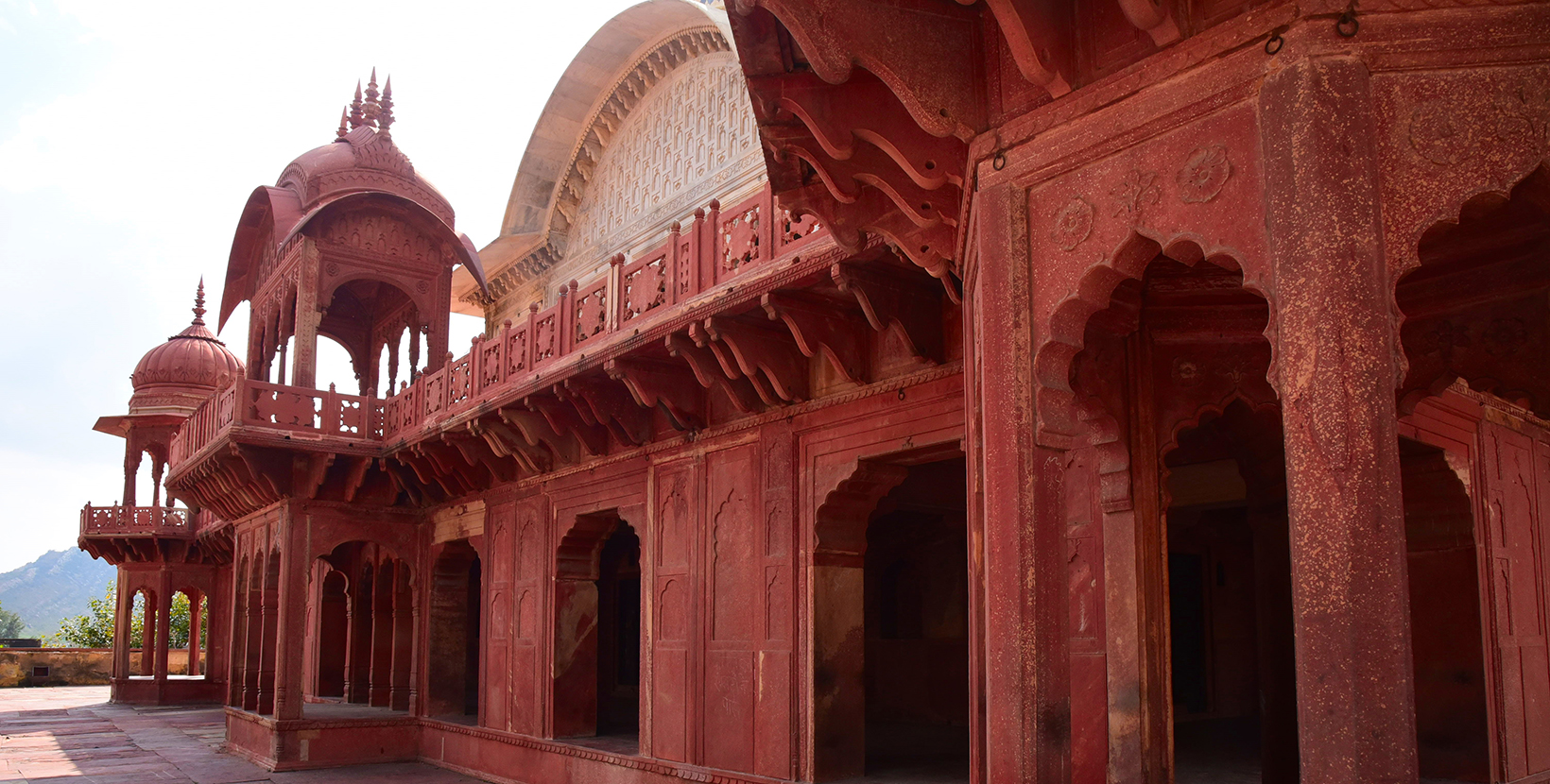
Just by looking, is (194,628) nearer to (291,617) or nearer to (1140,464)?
(291,617)

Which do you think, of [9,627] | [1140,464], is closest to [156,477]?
[1140,464]

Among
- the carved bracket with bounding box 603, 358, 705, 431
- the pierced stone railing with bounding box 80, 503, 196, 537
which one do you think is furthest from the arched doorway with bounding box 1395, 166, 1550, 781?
the pierced stone railing with bounding box 80, 503, 196, 537

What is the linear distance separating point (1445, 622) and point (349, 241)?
11781 mm

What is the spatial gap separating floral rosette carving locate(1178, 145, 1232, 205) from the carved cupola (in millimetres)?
11876

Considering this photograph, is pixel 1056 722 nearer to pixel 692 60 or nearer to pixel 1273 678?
pixel 1273 678

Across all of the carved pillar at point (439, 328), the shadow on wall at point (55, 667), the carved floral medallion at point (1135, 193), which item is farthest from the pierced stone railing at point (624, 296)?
the shadow on wall at point (55, 667)

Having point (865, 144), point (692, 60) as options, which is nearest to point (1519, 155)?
point (865, 144)

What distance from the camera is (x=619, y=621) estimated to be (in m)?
14.9

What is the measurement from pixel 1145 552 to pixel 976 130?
8.49 ft

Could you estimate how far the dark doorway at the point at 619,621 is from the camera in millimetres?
14414

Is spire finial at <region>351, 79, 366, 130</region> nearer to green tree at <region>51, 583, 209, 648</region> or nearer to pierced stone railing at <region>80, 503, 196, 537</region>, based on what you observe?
pierced stone railing at <region>80, 503, 196, 537</region>

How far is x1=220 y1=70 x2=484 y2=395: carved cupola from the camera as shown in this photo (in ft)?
44.2

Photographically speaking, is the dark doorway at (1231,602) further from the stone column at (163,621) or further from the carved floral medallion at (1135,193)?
the stone column at (163,621)

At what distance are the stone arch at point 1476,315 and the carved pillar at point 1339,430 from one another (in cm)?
243
